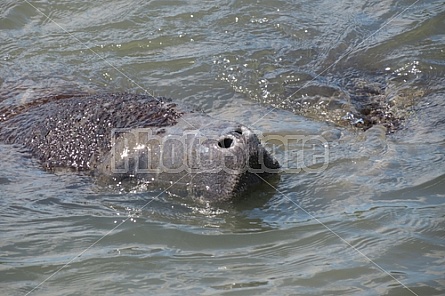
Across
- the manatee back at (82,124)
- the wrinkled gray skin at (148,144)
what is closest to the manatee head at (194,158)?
the wrinkled gray skin at (148,144)

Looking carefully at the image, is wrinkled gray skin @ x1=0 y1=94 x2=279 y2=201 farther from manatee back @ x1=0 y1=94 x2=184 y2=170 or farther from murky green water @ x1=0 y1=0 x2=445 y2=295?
murky green water @ x1=0 y1=0 x2=445 y2=295

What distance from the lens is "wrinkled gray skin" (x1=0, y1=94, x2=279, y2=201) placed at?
4094 mm

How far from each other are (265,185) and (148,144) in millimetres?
773

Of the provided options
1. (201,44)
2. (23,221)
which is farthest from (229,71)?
(23,221)

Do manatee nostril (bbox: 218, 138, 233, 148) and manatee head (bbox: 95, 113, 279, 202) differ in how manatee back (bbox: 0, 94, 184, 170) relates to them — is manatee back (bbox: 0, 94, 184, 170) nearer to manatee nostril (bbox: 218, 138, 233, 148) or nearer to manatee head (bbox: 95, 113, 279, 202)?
manatee head (bbox: 95, 113, 279, 202)

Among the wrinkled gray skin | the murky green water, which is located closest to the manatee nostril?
the wrinkled gray skin

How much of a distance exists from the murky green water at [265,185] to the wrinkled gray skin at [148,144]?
15 cm

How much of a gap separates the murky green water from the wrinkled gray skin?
0.15 metres

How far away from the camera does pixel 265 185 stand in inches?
177

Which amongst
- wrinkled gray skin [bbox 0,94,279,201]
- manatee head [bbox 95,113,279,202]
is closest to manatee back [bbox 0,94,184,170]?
wrinkled gray skin [bbox 0,94,279,201]

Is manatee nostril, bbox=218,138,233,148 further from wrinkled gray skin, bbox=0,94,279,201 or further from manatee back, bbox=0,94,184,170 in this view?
manatee back, bbox=0,94,184,170

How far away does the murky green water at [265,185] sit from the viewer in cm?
405

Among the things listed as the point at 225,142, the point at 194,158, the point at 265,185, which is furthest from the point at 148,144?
the point at 265,185

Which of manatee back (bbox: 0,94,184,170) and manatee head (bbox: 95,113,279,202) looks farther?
manatee back (bbox: 0,94,184,170)
